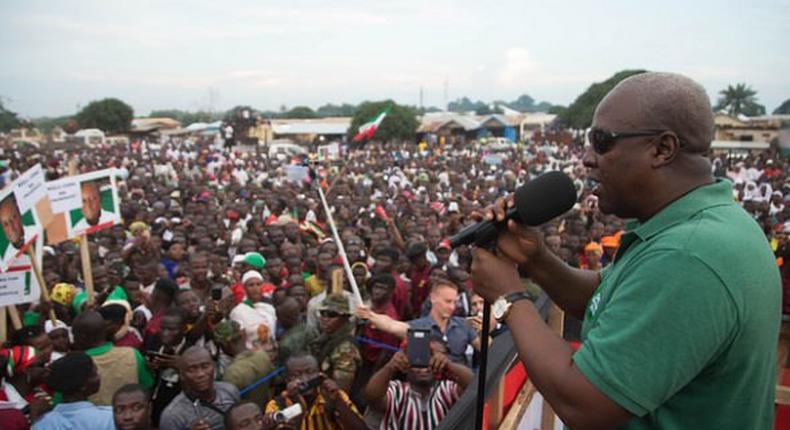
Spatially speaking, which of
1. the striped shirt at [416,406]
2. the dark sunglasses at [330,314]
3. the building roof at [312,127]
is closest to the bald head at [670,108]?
the striped shirt at [416,406]

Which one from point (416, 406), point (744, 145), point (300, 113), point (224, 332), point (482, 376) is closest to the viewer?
point (482, 376)

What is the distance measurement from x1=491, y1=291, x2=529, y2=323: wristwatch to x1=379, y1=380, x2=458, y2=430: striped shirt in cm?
201

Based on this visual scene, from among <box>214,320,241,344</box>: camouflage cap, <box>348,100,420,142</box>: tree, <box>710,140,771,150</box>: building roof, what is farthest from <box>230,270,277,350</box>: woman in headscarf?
<box>348,100,420,142</box>: tree

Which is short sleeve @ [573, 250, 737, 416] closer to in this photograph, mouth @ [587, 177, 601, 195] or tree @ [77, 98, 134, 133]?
mouth @ [587, 177, 601, 195]

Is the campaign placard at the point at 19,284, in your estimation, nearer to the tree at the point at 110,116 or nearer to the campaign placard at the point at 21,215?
the campaign placard at the point at 21,215

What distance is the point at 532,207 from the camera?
57.9 inches

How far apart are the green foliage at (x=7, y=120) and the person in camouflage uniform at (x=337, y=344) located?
178ft

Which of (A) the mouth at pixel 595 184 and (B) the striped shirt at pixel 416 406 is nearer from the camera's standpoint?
(A) the mouth at pixel 595 184

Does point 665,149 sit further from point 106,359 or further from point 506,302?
point 106,359

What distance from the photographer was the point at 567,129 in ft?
140

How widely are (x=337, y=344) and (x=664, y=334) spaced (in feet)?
10.8

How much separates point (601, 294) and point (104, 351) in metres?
3.67

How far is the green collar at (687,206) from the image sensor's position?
4.10 ft

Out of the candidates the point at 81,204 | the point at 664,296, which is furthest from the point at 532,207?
the point at 81,204
